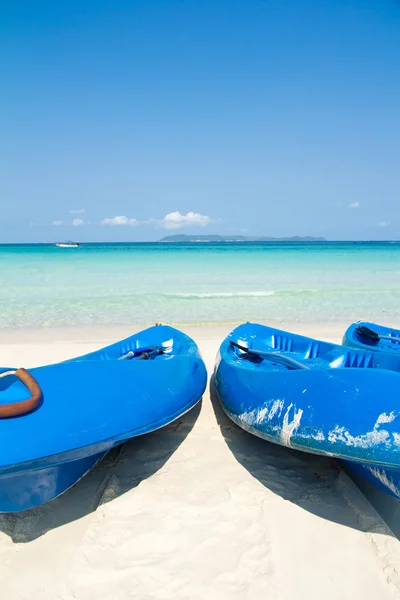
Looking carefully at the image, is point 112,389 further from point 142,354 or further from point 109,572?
point 142,354

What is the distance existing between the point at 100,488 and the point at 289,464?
1542 mm

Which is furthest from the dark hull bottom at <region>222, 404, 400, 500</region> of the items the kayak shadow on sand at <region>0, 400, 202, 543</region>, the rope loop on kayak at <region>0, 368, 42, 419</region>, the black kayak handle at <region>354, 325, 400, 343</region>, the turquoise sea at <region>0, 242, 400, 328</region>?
the turquoise sea at <region>0, 242, 400, 328</region>

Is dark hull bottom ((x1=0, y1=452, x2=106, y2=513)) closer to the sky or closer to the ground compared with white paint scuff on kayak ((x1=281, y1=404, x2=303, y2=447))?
closer to the ground

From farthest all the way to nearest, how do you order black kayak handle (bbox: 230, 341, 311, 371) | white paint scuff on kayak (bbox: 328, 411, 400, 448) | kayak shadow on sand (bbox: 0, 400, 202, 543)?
black kayak handle (bbox: 230, 341, 311, 371) → kayak shadow on sand (bbox: 0, 400, 202, 543) → white paint scuff on kayak (bbox: 328, 411, 400, 448)

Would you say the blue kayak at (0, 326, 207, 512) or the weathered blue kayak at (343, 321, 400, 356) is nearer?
the blue kayak at (0, 326, 207, 512)

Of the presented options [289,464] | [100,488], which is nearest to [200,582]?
[100,488]

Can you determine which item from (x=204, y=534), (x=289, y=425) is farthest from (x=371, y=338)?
(x=204, y=534)

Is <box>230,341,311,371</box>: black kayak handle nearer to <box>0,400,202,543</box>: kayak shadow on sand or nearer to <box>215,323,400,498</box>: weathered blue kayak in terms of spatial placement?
<box>215,323,400,498</box>: weathered blue kayak

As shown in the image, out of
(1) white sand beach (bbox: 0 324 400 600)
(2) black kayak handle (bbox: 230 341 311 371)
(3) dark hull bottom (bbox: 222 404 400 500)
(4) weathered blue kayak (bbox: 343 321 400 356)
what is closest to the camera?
(1) white sand beach (bbox: 0 324 400 600)

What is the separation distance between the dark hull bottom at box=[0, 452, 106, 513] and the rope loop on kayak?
0.36 meters

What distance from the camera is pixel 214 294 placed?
13.9 metres

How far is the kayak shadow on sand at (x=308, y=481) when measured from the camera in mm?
2785

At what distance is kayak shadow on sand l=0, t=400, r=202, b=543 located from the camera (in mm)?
2756

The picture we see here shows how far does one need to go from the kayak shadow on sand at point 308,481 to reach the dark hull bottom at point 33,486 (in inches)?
57.7
